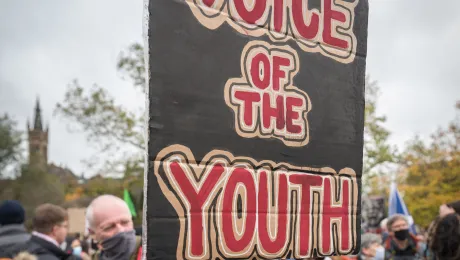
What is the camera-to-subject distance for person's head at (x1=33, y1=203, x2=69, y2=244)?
10.7ft

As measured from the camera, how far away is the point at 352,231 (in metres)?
2.31

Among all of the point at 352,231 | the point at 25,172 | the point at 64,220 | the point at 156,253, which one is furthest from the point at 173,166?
the point at 25,172

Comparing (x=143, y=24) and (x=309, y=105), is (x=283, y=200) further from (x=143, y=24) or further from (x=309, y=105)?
(x=143, y=24)

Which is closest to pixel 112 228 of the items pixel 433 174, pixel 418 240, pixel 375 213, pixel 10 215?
pixel 10 215

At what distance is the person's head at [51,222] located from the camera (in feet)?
10.7

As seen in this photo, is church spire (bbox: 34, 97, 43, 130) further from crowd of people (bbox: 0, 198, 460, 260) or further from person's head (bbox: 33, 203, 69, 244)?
person's head (bbox: 33, 203, 69, 244)

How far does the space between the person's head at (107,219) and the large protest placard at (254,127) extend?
47.8 inches

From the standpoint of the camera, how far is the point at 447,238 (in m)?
3.41

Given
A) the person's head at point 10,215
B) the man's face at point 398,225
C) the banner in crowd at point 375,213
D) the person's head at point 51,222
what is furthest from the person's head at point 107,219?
the banner in crowd at point 375,213

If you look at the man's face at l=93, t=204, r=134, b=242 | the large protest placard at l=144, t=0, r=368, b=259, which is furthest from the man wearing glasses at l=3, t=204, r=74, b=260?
the large protest placard at l=144, t=0, r=368, b=259

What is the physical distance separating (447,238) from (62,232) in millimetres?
2609

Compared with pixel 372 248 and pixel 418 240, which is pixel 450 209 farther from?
pixel 372 248

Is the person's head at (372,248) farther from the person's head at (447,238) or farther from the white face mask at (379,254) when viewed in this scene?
the person's head at (447,238)

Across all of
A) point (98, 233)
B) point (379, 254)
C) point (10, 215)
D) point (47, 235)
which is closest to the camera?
point (98, 233)
